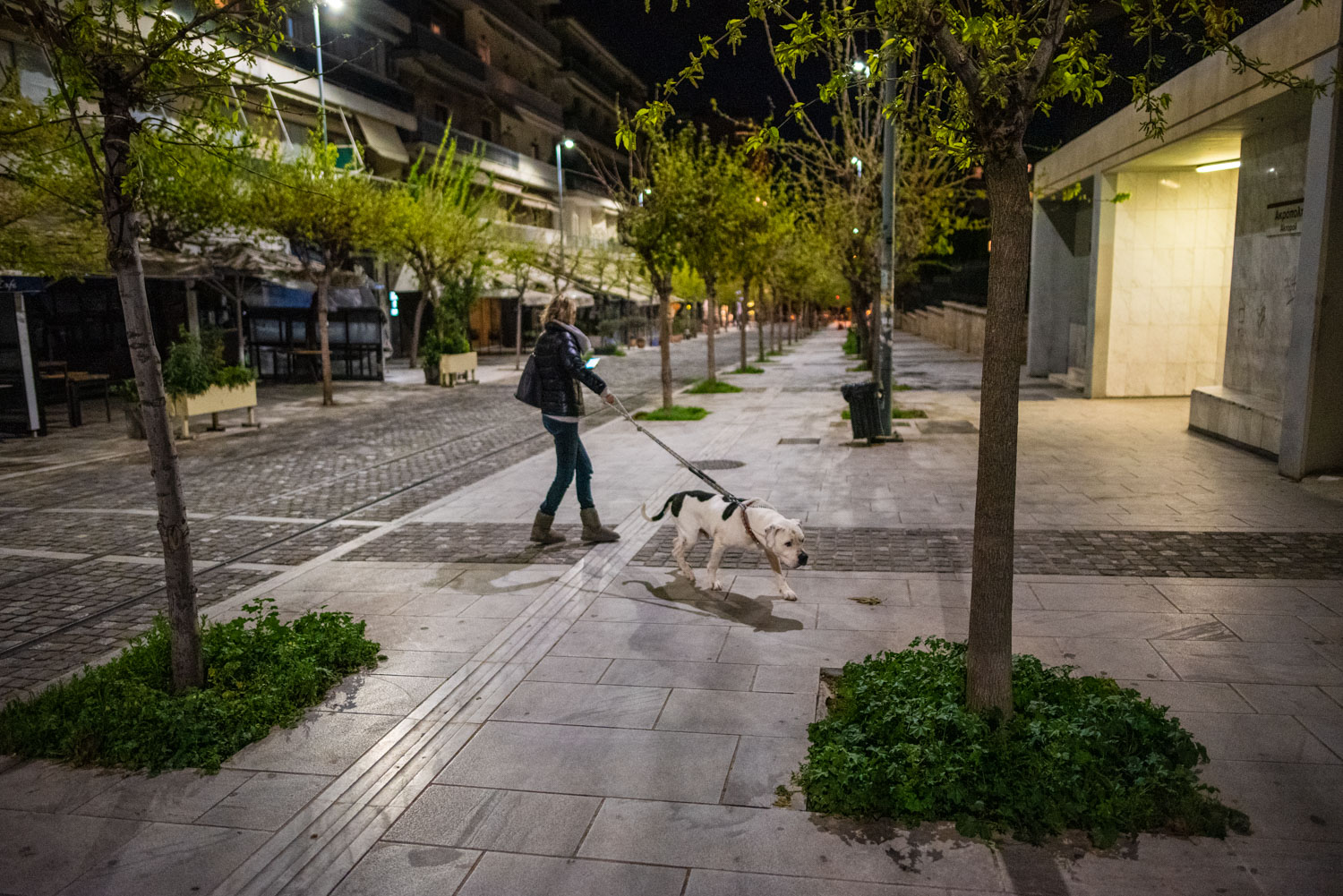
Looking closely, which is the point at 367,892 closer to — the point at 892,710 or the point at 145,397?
the point at 892,710

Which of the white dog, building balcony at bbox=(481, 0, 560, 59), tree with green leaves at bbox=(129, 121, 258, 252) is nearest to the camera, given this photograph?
the white dog

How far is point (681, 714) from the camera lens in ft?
14.9

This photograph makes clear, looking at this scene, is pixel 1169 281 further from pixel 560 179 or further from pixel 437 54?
pixel 437 54

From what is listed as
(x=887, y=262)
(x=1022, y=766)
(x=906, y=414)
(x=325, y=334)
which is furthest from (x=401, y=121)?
(x=1022, y=766)

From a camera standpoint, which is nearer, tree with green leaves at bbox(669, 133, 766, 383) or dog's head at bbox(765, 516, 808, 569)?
dog's head at bbox(765, 516, 808, 569)

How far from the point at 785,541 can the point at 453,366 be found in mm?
20009

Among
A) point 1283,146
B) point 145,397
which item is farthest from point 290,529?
point 1283,146

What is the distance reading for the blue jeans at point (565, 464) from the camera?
7695 millimetres

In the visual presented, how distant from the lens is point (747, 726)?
4.37 m

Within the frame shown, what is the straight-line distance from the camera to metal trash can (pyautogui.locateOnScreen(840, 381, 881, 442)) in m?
13.0

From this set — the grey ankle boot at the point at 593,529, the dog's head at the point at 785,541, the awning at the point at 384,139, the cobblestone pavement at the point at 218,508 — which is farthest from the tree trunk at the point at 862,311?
the dog's head at the point at 785,541

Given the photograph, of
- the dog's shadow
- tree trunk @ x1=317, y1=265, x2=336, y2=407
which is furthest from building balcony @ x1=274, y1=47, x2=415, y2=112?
the dog's shadow

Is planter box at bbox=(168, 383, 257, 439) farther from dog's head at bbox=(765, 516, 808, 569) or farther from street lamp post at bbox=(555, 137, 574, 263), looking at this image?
street lamp post at bbox=(555, 137, 574, 263)

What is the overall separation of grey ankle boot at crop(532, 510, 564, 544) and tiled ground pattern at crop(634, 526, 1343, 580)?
31.7 inches
